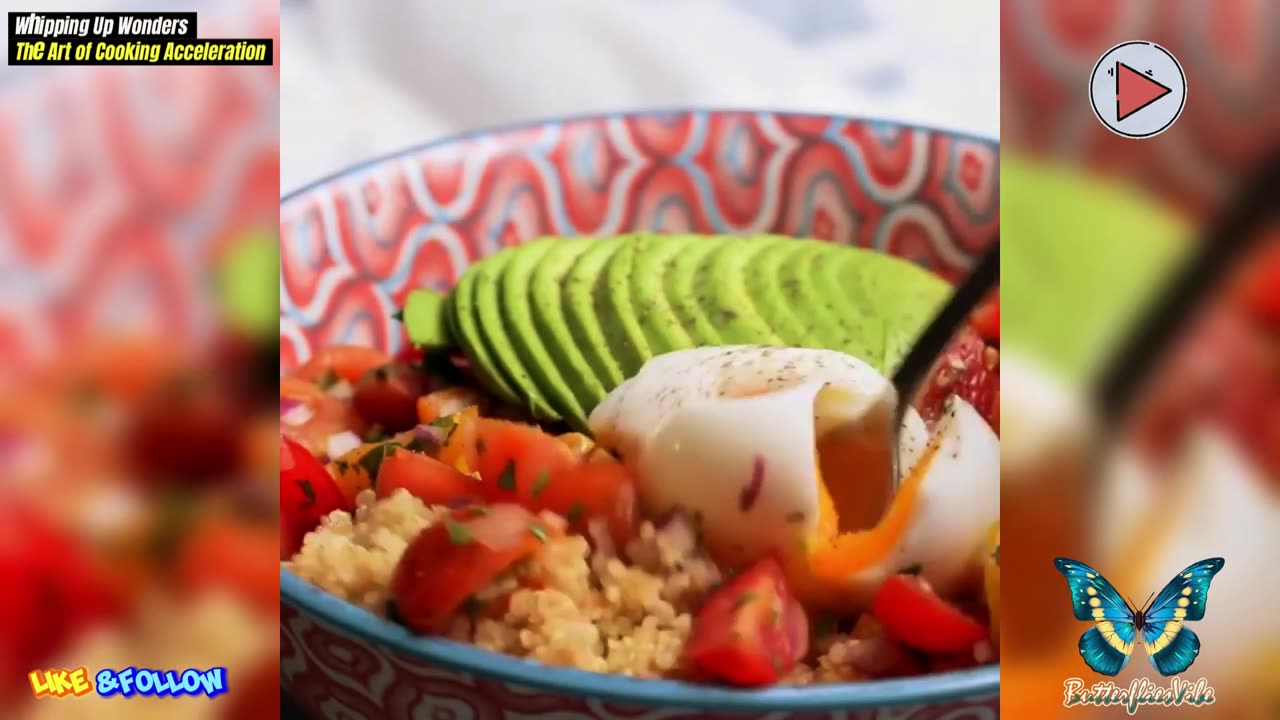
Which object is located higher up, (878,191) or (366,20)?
(366,20)

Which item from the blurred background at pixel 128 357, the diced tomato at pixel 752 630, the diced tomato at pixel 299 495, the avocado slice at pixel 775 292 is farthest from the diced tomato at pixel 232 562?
the avocado slice at pixel 775 292

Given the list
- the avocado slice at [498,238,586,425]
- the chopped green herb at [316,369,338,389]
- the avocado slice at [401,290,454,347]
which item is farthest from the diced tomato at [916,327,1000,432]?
the chopped green herb at [316,369,338,389]

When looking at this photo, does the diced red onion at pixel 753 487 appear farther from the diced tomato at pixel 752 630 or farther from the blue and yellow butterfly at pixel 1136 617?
the blue and yellow butterfly at pixel 1136 617

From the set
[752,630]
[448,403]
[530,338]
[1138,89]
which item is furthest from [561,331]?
[1138,89]

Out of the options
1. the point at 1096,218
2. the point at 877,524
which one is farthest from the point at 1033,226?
the point at 877,524

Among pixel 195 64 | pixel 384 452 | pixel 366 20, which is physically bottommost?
pixel 384 452

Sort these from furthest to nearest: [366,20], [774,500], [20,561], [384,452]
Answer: [366,20]
[384,452]
[774,500]
[20,561]

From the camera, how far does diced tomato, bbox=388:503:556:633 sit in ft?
2.93

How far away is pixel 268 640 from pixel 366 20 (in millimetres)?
719

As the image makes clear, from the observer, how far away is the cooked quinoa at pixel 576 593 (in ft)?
2.99

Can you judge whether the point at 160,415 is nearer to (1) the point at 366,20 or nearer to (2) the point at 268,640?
(2) the point at 268,640

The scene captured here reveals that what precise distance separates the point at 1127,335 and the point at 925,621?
10.1 inches

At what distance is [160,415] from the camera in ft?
2.94

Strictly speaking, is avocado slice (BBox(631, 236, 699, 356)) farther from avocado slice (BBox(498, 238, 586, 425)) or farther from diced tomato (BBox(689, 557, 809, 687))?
diced tomato (BBox(689, 557, 809, 687))
